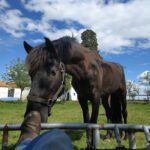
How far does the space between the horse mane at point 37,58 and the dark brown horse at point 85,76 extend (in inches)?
0.6

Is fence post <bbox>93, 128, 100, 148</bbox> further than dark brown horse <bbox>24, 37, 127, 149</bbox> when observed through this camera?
No

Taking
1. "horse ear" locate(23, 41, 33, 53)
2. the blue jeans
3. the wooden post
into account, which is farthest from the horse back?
the blue jeans

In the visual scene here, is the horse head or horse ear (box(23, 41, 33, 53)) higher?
horse ear (box(23, 41, 33, 53))

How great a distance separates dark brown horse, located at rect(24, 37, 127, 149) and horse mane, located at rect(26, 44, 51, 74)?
0.02m

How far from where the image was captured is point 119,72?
8977mm

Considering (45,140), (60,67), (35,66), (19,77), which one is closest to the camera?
(45,140)

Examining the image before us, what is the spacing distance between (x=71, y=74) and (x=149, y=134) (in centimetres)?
266

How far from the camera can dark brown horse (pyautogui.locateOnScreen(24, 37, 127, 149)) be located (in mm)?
4586

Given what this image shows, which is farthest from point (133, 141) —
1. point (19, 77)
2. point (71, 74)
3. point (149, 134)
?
point (19, 77)

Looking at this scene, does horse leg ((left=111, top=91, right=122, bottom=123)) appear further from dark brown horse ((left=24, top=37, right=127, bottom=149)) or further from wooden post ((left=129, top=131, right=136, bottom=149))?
wooden post ((left=129, top=131, right=136, bottom=149))

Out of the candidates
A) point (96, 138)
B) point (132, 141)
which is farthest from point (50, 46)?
point (132, 141)

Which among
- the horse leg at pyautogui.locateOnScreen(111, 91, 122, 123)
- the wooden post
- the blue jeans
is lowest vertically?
the wooden post

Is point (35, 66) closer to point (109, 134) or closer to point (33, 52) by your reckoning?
point (33, 52)

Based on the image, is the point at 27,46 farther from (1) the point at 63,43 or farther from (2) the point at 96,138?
(2) the point at 96,138
